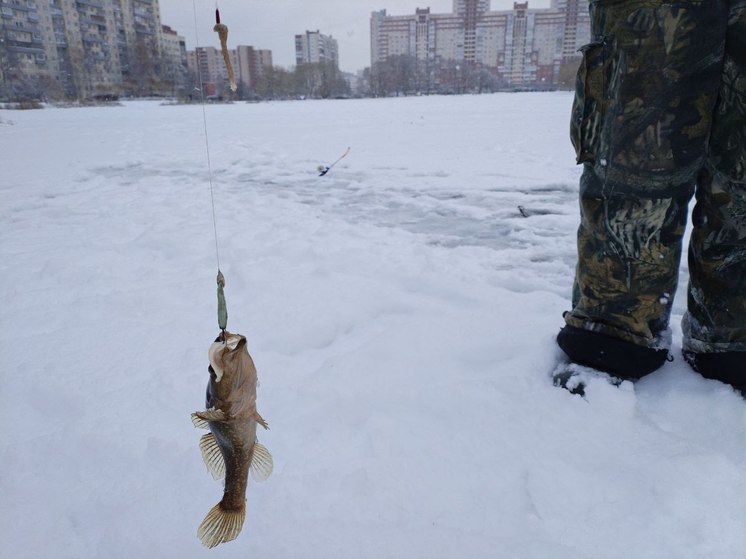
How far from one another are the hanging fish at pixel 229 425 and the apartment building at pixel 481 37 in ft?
403

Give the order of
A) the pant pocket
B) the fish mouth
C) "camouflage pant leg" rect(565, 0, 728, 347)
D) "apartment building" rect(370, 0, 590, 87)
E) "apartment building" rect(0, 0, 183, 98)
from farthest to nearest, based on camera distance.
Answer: "apartment building" rect(370, 0, 590, 87)
"apartment building" rect(0, 0, 183, 98)
the pant pocket
"camouflage pant leg" rect(565, 0, 728, 347)
the fish mouth

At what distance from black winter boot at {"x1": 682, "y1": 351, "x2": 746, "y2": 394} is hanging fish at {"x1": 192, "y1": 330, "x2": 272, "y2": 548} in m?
1.49

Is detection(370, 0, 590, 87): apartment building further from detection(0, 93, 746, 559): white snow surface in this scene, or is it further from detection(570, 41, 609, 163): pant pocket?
detection(570, 41, 609, 163): pant pocket

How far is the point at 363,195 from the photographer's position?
5395 mm

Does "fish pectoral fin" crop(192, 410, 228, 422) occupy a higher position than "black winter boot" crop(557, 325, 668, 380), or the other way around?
"fish pectoral fin" crop(192, 410, 228, 422)

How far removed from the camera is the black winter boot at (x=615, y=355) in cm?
173

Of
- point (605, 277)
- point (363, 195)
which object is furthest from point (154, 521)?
point (363, 195)

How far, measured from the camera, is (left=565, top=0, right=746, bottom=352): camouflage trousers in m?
1.50

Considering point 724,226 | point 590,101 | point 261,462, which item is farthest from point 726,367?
point 261,462

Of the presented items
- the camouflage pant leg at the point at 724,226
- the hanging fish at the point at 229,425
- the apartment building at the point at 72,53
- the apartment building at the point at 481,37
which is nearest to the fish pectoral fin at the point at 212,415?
the hanging fish at the point at 229,425

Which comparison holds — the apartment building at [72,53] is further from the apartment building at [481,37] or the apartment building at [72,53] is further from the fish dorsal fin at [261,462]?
the apartment building at [481,37]

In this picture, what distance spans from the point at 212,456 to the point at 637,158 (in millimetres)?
1481

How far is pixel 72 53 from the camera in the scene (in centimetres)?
5422

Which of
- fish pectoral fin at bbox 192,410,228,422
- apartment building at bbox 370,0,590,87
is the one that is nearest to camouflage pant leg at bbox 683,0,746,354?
fish pectoral fin at bbox 192,410,228,422
